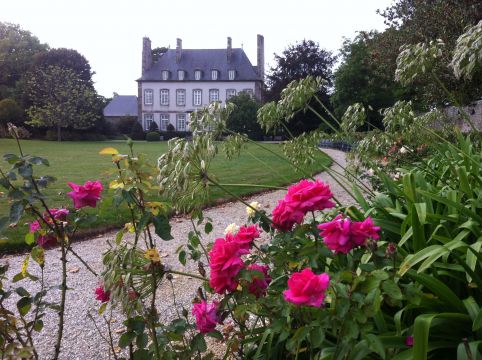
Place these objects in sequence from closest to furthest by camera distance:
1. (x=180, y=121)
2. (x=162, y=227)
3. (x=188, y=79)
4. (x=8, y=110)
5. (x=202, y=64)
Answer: (x=162, y=227), (x=8, y=110), (x=188, y=79), (x=202, y=64), (x=180, y=121)

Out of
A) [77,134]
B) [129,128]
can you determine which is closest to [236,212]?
[77,134]

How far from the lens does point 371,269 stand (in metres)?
1.28

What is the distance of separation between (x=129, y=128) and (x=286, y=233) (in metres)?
50.0

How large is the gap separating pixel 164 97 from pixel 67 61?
510 inches

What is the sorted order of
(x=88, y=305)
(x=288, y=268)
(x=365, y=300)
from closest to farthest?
1. (x=365, y=300)
2. (x=288, y=268)
3. (x=88, y=305)

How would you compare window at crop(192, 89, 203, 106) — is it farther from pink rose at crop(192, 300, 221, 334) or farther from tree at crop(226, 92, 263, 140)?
pink rose at crop(192, 300, 221, 334)

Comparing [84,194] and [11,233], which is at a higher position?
[84,194]

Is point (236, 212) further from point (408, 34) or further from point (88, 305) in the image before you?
point (408, 34)

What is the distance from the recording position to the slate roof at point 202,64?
5475cm

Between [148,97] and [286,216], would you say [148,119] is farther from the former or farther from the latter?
[286,216]

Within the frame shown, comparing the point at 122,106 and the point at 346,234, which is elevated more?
the point at 122,106

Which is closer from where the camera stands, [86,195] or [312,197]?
[312,197]

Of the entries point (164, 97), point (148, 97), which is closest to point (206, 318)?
point (164, 97)

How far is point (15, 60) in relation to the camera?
4541cm
